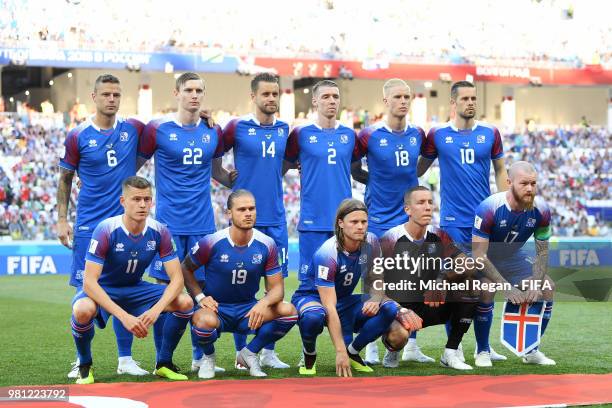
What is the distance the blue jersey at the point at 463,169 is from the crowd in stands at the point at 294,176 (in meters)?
13.8

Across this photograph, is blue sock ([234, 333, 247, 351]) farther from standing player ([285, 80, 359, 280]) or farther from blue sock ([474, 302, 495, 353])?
blue sock ([474, 302, 495, 353])

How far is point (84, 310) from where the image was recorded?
268 inches

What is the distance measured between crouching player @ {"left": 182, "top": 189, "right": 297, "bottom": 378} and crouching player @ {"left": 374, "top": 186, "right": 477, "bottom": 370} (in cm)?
81

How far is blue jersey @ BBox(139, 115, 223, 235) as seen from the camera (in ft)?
25.6

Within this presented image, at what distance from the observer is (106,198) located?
768 cm

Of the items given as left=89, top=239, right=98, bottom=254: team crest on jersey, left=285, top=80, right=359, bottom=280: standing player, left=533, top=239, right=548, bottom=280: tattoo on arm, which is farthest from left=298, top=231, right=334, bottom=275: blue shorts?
left=89, top=239, right=98, bottom=254: team crest on jersey

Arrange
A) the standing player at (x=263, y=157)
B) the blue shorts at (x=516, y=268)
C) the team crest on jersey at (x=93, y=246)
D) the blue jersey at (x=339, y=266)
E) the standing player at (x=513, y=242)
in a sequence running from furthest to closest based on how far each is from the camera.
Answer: the standing player at (x=263, y=157)
the blue shorts at (x=516, y=268)
the standing player at (x=513, y=242)
the blue jersey at (x=339, y=266)
the team crest on jersey at (x=93, y=246)

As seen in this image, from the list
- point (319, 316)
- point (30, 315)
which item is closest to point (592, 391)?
point (319, 316)

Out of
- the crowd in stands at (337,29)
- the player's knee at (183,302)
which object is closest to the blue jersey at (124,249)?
the player's knee at (183,302)

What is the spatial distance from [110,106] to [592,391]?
4.02m

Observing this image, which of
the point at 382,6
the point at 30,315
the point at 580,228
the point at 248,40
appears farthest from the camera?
the point at 382,6

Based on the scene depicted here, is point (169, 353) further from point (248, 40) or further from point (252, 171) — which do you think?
point (248, 40)

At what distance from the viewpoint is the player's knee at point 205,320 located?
275 inches

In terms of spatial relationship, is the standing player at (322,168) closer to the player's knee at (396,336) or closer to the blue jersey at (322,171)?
the blue jersey at (322,171)
